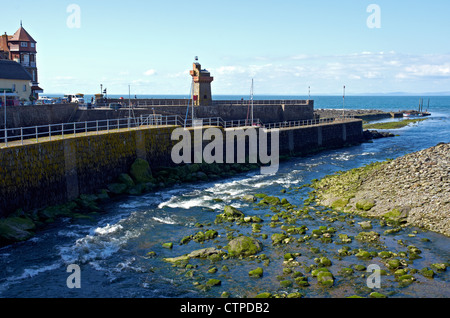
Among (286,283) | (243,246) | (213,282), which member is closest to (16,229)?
(213,282)

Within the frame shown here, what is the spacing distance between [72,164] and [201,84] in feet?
84.3

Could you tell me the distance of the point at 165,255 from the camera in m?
18.1

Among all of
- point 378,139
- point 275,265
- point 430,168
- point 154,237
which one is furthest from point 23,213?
point 378,139

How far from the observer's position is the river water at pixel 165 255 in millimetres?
15070

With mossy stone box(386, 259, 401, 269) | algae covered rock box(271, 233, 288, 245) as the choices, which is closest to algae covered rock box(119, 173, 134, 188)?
algae covered rock box(271, 233, 288, 245)

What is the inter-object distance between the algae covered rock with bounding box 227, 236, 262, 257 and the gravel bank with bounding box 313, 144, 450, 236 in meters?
7.58

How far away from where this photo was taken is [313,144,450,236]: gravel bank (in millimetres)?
21797

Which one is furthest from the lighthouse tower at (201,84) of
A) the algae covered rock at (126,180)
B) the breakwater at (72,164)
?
the algae covered rock at (126,180)

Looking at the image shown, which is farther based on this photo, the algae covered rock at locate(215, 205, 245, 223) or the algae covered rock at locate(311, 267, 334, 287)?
the algae covered rock at locate(215, 205, 245, 223)

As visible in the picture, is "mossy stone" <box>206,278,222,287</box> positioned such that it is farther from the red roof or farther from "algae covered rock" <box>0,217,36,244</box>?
the red roof

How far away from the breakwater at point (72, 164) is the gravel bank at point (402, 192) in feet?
38.9

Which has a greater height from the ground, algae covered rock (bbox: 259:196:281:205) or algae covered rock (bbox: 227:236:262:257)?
algae covered rock (bbox: 259:196:281:205)

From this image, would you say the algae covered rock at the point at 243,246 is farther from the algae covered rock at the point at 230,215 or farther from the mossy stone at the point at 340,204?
the mossy stone at the point at 340,204
